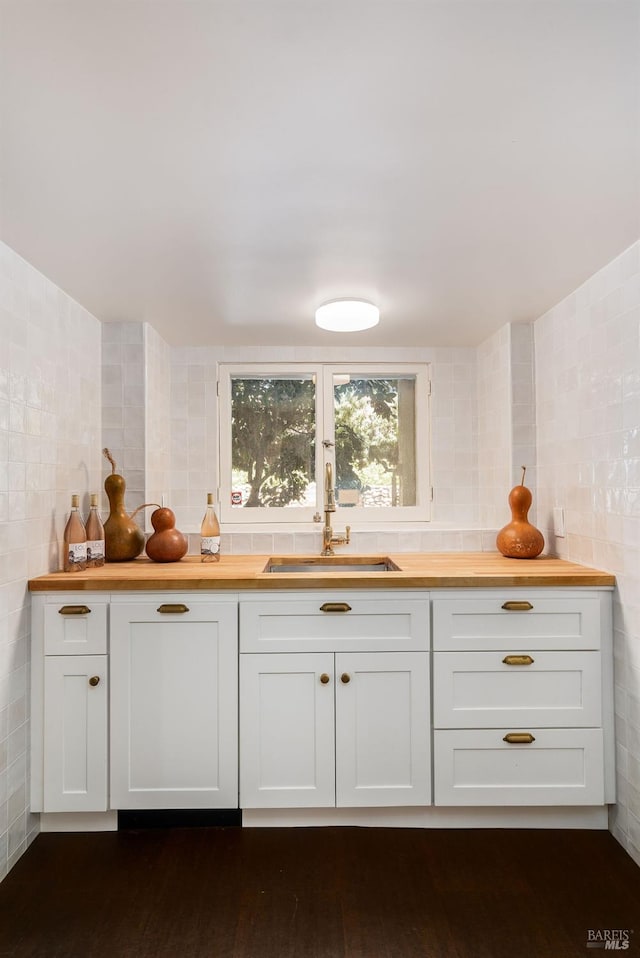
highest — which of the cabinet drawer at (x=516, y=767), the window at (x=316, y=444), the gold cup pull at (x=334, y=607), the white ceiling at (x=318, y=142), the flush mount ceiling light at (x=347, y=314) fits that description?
the white ceiling at (x=318, y=142)

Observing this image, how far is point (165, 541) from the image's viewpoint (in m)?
2.54

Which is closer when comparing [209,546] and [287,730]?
[287,730]

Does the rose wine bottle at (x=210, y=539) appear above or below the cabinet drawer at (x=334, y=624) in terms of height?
above

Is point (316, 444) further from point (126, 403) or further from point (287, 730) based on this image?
point (287, 730)

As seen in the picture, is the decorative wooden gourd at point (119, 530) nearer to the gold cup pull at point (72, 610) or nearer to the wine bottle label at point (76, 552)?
the wine bottle label at point (76, 552)

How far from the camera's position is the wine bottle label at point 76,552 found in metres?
2.21

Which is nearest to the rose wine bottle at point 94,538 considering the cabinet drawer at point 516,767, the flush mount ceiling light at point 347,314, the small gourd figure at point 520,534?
the flush mount ceiling light at point 347,314

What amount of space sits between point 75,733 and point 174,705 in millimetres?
362

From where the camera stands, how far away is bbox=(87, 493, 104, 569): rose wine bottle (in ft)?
A: 7.79

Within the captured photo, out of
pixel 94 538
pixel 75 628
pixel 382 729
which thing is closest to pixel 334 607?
pixel 382 729

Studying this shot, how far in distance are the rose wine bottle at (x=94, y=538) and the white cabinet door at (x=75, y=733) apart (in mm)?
429

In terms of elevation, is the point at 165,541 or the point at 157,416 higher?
the point at 157,416

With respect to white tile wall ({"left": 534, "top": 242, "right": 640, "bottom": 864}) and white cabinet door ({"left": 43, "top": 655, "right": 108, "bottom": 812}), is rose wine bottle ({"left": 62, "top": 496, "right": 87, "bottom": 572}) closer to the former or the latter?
white cabinet door ({"left": 43, "top": 655, "right": 108, "bottom": 812})

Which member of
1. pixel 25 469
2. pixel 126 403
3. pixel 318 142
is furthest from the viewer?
pixel 126 403
